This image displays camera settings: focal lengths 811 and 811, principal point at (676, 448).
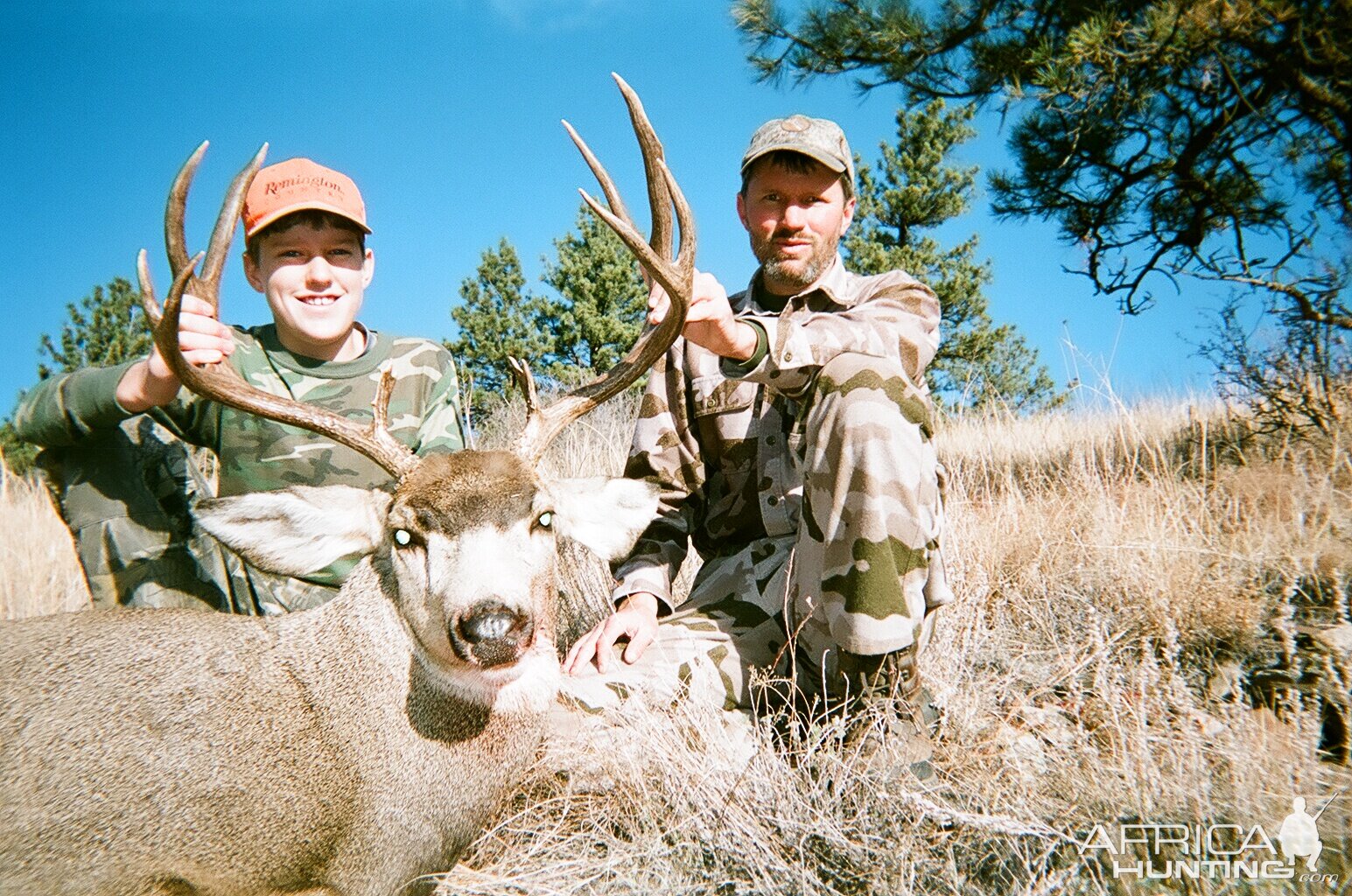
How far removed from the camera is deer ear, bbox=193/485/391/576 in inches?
101

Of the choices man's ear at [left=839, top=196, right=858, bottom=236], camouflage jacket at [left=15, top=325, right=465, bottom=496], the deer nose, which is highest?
man's ear at [left=839, top=196, right=858, bottom=236]

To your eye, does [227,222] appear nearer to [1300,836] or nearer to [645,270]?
[645,270]

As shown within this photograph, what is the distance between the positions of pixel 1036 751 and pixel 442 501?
2.10 meters

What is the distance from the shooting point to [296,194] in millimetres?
3457

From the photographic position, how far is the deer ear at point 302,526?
2.56 metres

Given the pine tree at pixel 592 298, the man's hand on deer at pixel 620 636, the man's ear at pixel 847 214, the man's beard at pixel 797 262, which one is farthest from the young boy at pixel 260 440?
the pine tree at pixel 592 298

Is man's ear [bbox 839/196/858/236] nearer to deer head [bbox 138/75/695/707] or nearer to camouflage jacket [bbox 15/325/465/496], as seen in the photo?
deer head [bbox 138/75/695/707]

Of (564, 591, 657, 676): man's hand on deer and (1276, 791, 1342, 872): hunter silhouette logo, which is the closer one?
(1276, 791, 1342, 872): hunter silhouette logo

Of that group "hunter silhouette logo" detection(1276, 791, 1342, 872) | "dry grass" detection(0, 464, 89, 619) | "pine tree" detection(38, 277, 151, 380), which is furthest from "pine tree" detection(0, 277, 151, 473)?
"hunter silhouette logo" detection(1276, 791, 1342, 872)

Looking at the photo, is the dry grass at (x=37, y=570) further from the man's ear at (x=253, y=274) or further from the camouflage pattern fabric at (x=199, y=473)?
the man's ear at (x=253, y=274)

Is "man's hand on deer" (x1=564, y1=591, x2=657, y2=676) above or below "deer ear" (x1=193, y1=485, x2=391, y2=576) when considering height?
below

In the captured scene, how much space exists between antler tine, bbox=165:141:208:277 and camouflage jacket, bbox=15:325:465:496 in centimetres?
76

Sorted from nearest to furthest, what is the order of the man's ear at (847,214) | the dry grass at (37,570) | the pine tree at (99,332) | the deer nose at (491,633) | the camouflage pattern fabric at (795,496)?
the deer nose at (491,633)
the camouflage pattern fabric at (795,496)
the man's ear at (847,214)
the dry grass at (37,570)
the pine tree at (99,332)

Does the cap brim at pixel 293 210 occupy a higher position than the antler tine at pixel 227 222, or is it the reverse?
the cap brim at pixel 293 210
